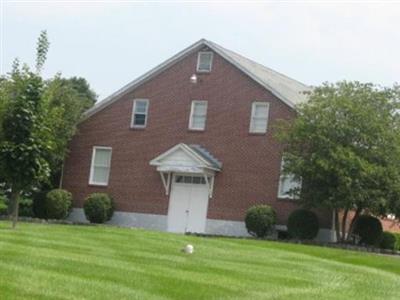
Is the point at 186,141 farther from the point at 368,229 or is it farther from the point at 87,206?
the point at 368,229

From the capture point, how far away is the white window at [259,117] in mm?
33469

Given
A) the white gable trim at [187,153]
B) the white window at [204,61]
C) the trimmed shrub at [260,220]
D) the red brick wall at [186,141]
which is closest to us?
the trimmed shrub at [260,220]

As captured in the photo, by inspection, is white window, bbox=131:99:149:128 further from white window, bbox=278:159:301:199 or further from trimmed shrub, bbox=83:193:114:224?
white window, bbox=278:159:301:199

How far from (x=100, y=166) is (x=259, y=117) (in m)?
7.86

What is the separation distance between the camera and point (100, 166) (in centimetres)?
3684

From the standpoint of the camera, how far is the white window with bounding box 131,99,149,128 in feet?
119

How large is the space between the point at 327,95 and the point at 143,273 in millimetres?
19161

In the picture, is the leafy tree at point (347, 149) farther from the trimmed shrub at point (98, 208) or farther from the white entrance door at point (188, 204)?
the trimmed shrub at point (98, 208)

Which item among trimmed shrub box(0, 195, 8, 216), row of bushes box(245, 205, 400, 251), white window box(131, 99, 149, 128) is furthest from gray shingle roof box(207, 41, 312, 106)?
trimmed shrub box(0, 195, 8, 216)

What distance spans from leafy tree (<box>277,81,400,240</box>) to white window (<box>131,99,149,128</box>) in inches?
308

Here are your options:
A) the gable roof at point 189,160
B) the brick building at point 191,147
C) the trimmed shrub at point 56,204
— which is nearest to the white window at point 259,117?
the brick building at point 191,147

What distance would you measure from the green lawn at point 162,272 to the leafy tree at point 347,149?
8121 millimetres

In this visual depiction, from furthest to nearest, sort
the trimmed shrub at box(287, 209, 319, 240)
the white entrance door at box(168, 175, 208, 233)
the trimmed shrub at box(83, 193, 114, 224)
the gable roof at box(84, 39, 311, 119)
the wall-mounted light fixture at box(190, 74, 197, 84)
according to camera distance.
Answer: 1. the wall-mounted light fixture at box(190, 74, 197, 84)
2. the trimmed shrub at box(83, 193, 114, 224)
3. the white entrance door at box(168, 175, 208, 233)
4. the gable roof at box(84, 39, 311, 119)
5. the trimmed shrub at box(287, 209, 319, 240)

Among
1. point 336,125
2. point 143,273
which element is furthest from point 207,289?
point 336,125
